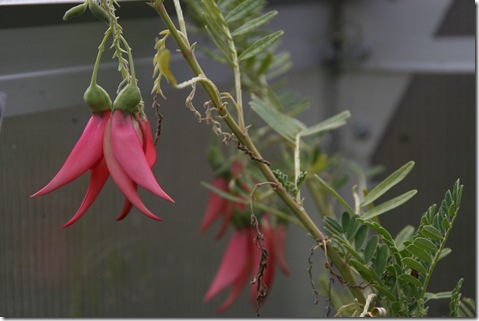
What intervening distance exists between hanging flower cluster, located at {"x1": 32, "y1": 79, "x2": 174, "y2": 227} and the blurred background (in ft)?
0.66

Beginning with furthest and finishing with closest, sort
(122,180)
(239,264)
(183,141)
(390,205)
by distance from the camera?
(183,141) → (239,264) → (390,205) → (122,180)

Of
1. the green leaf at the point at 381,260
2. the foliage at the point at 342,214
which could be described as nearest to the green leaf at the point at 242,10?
the foliage at the point at 342,214

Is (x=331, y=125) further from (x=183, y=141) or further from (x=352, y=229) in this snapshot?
(x=183, y=141)

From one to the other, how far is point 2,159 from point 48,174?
0.06m

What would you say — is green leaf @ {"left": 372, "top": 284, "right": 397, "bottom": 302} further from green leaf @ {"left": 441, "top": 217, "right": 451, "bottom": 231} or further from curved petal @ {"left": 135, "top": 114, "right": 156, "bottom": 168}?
curved petal @ {"left": 135, "top": 114, "right": 156, "bottom": 168}

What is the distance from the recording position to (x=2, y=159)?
2.50 ft

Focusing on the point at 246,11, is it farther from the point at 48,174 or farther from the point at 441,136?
the point at 441,136

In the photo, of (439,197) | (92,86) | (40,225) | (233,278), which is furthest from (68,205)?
(439,197)

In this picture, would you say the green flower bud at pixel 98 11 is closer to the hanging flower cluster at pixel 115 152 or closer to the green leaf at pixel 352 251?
the hanging flower cluster at pixel 115 152

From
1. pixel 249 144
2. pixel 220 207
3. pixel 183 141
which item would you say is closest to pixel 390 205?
pixel 249 144

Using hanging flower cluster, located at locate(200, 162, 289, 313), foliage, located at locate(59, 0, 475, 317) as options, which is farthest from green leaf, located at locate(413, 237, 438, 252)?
hanging flower cluster, located at locate(200, 162, 289, 313)

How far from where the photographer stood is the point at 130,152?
1.77 ft

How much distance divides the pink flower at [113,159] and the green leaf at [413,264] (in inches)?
6.9

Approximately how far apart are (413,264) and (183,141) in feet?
1.68
